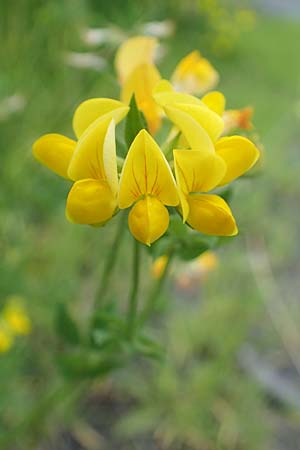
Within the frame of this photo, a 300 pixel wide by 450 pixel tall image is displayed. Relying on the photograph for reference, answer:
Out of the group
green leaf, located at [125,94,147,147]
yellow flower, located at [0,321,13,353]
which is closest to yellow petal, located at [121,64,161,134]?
green leaf, located at [125,94,147,147]

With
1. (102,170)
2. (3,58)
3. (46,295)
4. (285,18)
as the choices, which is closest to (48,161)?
(102,170)

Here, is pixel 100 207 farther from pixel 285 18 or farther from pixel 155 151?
pixel 285 18

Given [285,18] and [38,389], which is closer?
[38,389]

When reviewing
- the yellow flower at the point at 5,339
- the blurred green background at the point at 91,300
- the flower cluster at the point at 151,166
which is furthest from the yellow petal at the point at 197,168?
the yellow flower at the point at 5,339

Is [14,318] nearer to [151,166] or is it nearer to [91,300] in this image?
[91,300]

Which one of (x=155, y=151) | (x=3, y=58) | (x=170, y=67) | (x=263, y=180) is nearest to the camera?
(x=155, y=151)

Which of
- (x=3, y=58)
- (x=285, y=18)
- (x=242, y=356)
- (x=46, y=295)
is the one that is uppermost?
(x=3, y=58)

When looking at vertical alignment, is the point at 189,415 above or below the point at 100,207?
below

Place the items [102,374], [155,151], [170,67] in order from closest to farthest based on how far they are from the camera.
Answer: [155,151], [102,374], [170,67]
